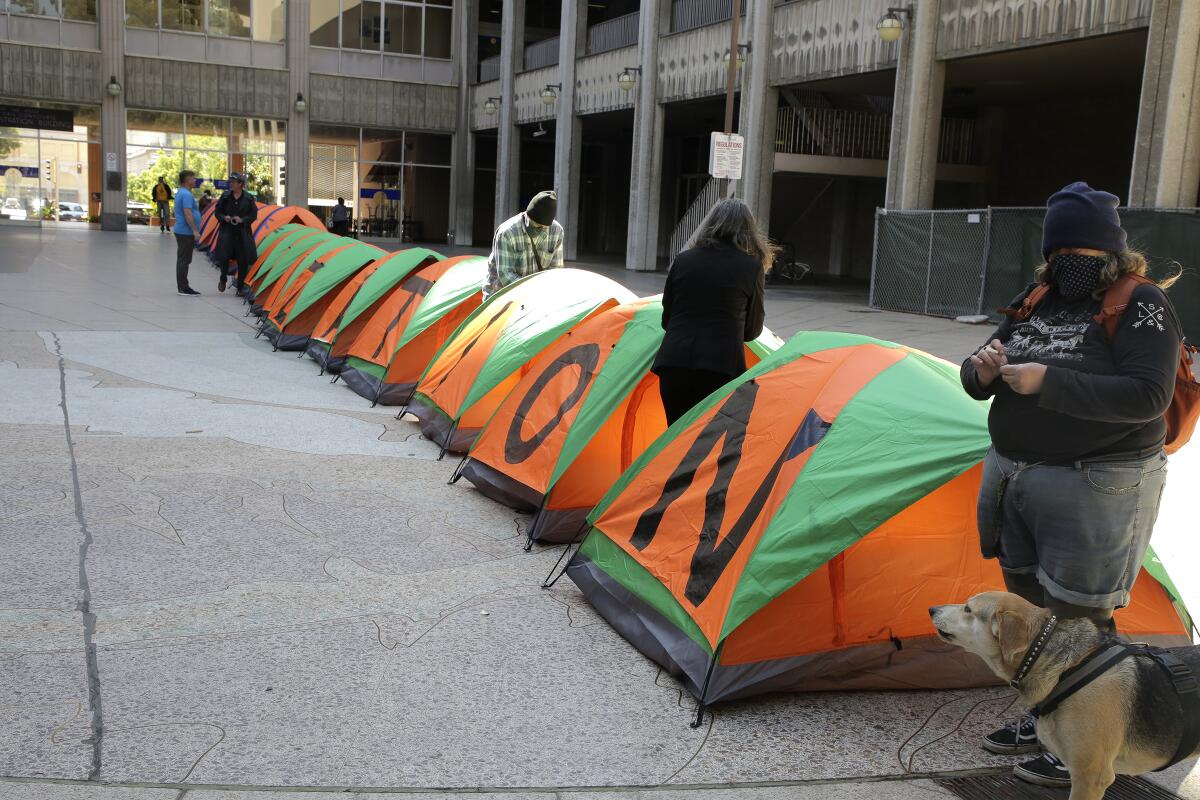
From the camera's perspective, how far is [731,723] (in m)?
3.91

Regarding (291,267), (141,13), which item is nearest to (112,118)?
(141,13)

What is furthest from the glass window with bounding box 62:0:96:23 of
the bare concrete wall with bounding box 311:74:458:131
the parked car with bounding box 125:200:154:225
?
the bare concrete wall with bounding box 311:74:458:131

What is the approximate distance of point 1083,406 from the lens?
3.00 m

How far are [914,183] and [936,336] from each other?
4713 mm

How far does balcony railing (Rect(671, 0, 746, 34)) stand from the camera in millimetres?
24438

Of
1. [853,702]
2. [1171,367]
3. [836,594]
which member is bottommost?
[853,702]

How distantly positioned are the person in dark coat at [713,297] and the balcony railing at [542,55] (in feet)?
94.8

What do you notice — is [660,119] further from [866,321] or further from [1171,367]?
[1171,367]

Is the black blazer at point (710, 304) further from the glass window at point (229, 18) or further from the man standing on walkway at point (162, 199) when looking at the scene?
the glass window at point (229, 18)

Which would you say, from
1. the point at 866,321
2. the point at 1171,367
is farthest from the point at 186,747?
the point at 866,321

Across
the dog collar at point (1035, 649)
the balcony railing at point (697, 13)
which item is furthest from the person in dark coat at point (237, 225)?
the dog collar at point (1035, 649)

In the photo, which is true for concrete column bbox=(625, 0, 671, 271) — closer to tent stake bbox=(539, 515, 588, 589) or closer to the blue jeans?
tent stake bbox=(539, 515, 588, 589)

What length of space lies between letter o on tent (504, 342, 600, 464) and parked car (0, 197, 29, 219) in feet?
119

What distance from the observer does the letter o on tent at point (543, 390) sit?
245 inches
